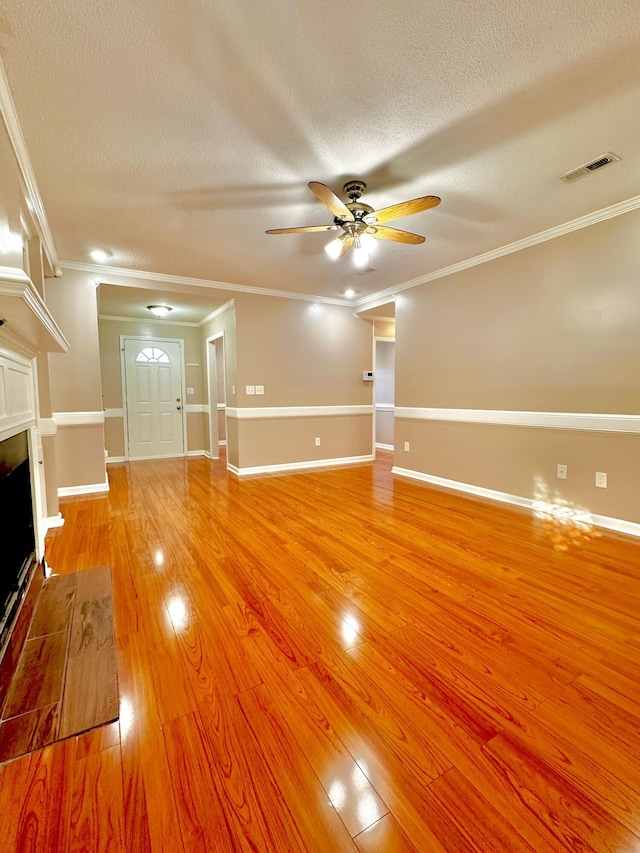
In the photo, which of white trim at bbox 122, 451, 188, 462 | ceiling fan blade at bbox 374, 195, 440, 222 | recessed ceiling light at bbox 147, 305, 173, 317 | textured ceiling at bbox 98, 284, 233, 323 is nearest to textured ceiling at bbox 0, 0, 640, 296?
ceiling fan blade at bbox 374, 195, 440, 222

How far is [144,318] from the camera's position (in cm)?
590

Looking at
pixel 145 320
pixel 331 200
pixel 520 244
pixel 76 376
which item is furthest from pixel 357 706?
pixel 145 320

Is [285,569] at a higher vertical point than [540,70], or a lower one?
lower

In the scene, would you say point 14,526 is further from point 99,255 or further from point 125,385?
point 125,385

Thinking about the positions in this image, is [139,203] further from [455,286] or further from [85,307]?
[455,286]

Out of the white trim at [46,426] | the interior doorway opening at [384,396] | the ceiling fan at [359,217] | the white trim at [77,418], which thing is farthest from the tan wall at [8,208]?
the interior doorway opening at [384,396]

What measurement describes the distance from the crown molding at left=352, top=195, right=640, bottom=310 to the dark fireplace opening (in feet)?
13.2

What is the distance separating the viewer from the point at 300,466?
17.2ft

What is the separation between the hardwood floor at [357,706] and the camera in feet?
3.02

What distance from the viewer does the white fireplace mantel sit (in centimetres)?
109

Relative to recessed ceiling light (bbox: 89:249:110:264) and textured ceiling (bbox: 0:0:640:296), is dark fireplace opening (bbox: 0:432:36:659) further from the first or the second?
recessed ceiling light (bbox: 89:249:110:264)

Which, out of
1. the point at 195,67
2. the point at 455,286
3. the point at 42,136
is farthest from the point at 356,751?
the point at 455,286

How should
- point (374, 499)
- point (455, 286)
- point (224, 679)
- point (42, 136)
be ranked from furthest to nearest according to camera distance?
point (455, 286) < point (374, 499) < point (42, 136) < point (224, 679)

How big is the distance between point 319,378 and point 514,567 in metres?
3.64
